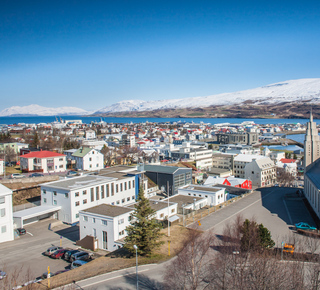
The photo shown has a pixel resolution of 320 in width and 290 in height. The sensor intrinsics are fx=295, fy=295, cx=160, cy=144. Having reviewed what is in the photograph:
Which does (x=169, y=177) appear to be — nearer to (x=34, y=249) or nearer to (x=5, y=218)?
(x=34, y=249)

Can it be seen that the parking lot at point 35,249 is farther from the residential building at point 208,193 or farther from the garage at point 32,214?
the residential building at point 208,193

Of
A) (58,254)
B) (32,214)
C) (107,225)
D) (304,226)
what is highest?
(107,225)

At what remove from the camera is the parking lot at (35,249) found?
7508 millimetres

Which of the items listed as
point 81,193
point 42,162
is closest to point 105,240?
point 81,193

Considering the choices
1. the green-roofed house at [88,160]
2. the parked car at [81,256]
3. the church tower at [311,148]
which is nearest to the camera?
the parked car at [81,256]

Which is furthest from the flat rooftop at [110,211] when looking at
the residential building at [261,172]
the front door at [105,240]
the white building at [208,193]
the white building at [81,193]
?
the residential building at [261,172]

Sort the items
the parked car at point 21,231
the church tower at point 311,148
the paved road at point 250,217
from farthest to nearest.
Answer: the church tower at point 311,148 → the parked car at point 21,231 → the paved road at point 250,217

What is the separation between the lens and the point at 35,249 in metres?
8.87

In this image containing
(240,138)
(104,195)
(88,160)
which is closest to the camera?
(104,195)

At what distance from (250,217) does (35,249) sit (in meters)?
7.80

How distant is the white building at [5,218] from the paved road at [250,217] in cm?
483

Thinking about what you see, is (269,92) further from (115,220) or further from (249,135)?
(115,220)

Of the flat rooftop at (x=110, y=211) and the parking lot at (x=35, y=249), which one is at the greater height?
the flat rooftop at (x=110, y=211)

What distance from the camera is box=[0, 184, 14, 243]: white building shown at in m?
9.50
